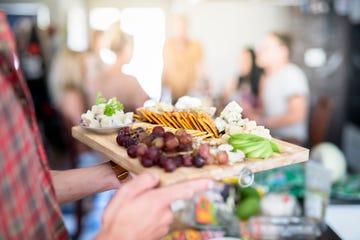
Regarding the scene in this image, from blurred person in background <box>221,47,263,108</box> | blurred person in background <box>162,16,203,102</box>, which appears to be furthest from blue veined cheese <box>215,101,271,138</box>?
blurred person in background <box>162,16,203,102</box>

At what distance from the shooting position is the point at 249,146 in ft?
3.51

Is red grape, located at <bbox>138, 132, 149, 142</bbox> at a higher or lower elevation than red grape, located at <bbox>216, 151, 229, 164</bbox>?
higher

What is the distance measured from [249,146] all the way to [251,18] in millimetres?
3607

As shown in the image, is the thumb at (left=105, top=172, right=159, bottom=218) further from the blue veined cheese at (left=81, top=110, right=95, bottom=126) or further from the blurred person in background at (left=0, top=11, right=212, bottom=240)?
the blue veined cheese at (left=81, top=110, right=95, bottom=126)

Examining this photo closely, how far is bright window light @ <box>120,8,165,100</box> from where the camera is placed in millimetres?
4359

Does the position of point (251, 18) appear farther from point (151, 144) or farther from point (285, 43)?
point (151, 144)

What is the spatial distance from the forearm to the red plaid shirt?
0.38 meters

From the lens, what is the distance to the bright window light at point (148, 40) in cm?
436

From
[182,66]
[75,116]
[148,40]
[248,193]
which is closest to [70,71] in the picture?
[75,116]

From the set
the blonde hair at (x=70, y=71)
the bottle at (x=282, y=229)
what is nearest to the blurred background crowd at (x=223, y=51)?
the blonde hair at (x=70, y=71)

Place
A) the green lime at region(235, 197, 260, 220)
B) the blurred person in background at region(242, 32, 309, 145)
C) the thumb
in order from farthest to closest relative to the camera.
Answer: the blurred person in background at region(242, 32, 309, 145) < the green lime at region(235, 197, 260, 220) < the thumb

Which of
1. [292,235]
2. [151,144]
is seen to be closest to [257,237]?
[292,235]

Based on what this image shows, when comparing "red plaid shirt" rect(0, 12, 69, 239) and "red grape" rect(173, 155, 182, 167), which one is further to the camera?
"red grape" rect(173, 155, 182, 167)

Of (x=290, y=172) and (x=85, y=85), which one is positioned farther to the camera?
(x=85, y=85)
